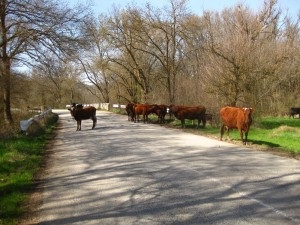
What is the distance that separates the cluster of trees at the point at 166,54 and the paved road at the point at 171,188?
740cm

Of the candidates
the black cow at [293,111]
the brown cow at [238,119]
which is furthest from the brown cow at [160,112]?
the black cow at [293,111]

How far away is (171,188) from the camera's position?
811 centimetres

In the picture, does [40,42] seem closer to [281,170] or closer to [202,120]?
[202,120]

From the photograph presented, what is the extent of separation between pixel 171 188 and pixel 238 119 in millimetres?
9261

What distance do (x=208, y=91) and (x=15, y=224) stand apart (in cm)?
1910

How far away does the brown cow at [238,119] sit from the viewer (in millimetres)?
16203

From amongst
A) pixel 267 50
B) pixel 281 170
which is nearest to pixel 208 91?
pixel 267 50

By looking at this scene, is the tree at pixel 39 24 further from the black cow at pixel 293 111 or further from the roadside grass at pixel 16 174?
the black cow at pixel 293 111

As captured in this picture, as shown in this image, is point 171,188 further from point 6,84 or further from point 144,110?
point 144,110

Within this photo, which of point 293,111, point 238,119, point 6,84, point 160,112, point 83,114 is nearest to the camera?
point 238,119

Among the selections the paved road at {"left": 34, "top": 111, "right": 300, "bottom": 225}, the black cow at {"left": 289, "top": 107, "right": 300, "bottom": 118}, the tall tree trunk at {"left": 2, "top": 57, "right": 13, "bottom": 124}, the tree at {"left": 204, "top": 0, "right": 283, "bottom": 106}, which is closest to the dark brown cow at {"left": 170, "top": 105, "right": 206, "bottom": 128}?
the tree at {"left": 204, "top": 0, "right": 283, "bottom": 106}

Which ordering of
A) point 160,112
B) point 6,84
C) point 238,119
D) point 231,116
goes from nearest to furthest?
point 238,119
point 231,116
point 6,84
point 160,112

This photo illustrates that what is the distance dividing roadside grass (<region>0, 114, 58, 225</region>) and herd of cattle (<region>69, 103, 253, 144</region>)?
780 centimetres

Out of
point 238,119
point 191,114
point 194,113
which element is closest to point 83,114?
point 191,114
